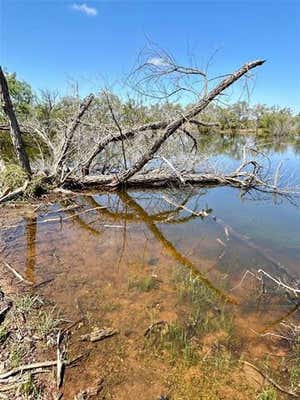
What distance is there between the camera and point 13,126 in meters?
7.21

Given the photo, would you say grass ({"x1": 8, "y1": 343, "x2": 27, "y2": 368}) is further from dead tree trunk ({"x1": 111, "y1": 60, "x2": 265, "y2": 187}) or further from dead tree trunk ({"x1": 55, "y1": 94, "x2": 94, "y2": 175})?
dead tree trunk ({"x1": 55, "y1": 94, "x2": 94, "y2": 175})

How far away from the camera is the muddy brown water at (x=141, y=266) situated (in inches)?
114

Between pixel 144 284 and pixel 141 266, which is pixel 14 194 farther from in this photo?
pixel 144 284

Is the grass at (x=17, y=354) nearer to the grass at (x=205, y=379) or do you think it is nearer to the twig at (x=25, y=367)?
the twig at (x=25, y=367)

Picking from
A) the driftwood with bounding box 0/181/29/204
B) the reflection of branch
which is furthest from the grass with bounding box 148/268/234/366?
the driftwood with bounding box 0/181/29/204

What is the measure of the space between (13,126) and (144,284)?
5.11m

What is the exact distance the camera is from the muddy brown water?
290 cm

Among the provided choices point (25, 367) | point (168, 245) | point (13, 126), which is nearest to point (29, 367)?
point (25, 367)

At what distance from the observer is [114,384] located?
8.50ft

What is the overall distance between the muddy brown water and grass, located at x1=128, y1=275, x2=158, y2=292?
0.08ft

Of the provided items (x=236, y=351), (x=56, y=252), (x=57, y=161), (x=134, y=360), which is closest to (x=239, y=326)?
(x=236, y=351)

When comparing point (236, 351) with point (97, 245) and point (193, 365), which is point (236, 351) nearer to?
point (193, 365)

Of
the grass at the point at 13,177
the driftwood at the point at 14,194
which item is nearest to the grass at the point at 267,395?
the driftwood at the point at 14,194

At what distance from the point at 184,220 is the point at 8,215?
3715 mm
